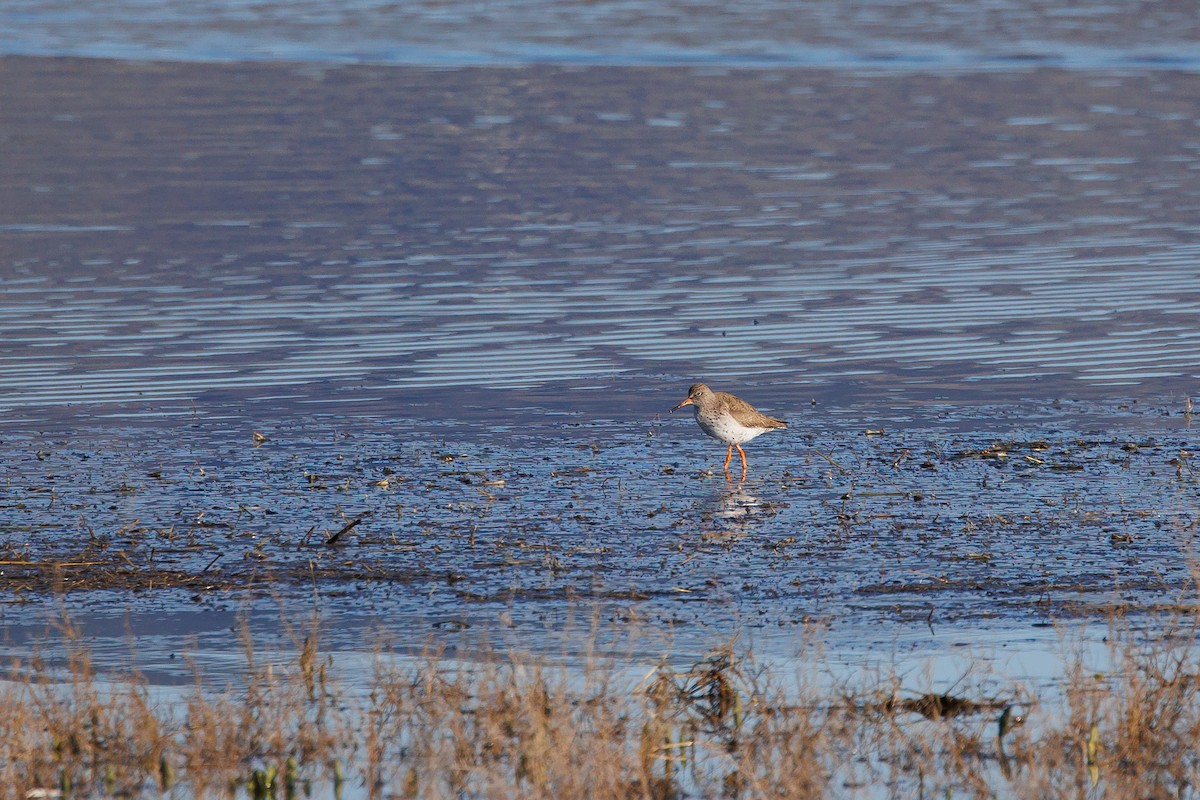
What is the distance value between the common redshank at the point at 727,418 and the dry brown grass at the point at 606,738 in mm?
4556

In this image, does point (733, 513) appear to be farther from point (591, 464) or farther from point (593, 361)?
point (593, 361)

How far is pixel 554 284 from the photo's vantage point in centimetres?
2036

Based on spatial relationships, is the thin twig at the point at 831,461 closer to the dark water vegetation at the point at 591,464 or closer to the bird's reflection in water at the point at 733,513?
the dark water vegetation at the point at 591,464

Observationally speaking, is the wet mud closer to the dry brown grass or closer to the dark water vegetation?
the dark water vegetation

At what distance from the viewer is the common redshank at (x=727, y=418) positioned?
43.0 ft

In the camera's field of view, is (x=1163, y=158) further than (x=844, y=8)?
No

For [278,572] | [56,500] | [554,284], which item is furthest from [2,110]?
[278,572]

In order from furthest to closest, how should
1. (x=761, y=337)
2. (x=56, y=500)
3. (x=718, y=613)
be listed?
1. (x=761, y=337)
2. (x=56, y=500)
3. (x=718, y=613)

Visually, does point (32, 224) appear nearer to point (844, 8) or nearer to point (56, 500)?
point (56, 500)

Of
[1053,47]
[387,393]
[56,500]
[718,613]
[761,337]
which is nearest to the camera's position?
[718,613]

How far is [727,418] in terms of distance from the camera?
13.1 m

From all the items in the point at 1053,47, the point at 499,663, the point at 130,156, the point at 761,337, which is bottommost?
the point at 499,663

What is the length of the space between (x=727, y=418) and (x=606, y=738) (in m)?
5.65

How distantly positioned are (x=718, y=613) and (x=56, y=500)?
467cm
